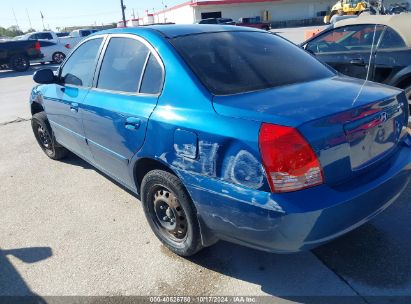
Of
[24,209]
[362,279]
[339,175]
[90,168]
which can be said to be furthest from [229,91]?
[90,168]

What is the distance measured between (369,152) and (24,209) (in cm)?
348

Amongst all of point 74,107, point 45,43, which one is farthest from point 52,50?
point 74,107

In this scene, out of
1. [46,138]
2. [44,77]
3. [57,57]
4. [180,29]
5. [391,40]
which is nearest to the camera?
[180,29]

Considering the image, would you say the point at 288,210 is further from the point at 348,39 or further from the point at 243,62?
the point at 348,39

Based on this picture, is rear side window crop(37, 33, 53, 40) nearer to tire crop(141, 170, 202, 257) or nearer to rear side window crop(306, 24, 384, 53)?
rear side window crop(306, 24, 384, 53)

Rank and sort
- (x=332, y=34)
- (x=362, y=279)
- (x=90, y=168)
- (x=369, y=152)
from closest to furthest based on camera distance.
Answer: (x=369, y=152)
(x=362, y=279)
(x=90, y=168)
(x=332, y=34)

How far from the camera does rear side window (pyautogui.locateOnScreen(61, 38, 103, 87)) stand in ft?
12.4

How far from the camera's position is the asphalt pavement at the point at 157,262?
2584 mm

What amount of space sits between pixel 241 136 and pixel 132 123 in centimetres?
109

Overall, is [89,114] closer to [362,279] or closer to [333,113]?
[333,113]

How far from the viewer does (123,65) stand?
3301 mm

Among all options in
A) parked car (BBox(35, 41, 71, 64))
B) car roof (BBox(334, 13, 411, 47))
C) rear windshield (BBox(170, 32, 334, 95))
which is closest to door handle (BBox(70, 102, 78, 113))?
rear windshield (BBox(170, 32, 334, 95))

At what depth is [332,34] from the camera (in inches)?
229

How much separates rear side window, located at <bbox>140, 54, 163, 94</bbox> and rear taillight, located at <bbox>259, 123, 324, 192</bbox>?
41.8 inches
